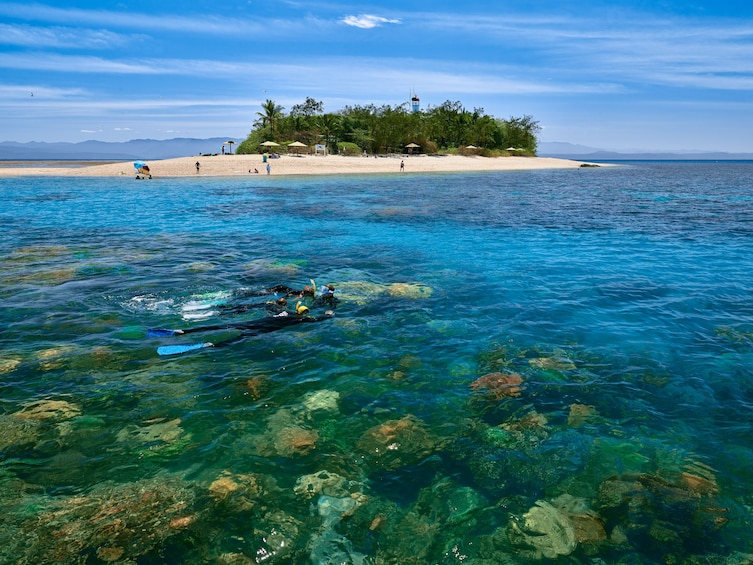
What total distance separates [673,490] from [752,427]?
2708 mm

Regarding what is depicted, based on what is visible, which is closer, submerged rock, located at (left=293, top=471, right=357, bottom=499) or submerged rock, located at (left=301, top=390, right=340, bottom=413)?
submerged rock, located at (left=293, top=471, right=357, bottom=499)

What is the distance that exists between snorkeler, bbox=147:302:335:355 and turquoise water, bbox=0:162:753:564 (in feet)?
0.69

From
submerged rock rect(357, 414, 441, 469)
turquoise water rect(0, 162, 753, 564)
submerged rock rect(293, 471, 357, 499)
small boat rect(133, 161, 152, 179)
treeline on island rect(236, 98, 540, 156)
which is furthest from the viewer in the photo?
treeline on island rect(236, 98, 540, 156)

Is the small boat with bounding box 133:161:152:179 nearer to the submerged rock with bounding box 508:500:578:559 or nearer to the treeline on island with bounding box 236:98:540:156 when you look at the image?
the treeline on island with bounding box 236:98:540:156

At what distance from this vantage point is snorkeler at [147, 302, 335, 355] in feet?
33.7

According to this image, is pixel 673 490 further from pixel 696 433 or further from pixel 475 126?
pixel 475 126

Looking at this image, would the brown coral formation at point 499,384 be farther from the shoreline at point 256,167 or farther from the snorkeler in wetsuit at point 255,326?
the shoreline at point 256,167

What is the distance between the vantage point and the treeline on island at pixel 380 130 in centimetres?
9844

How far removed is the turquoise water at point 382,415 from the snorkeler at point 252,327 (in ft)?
0.69

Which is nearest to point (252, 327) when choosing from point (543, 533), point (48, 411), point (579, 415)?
point (48, 411)

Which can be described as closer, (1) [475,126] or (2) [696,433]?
(2) [696,433]

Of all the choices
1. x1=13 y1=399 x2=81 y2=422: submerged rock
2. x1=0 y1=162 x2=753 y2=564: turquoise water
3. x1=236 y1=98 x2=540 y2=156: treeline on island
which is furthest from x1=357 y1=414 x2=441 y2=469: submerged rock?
x1=236 y1=98 x2=540 y2=156: treeline on island

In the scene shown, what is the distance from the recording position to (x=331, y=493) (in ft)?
19.9

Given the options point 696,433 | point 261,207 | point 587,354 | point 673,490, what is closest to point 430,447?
point 673,490
